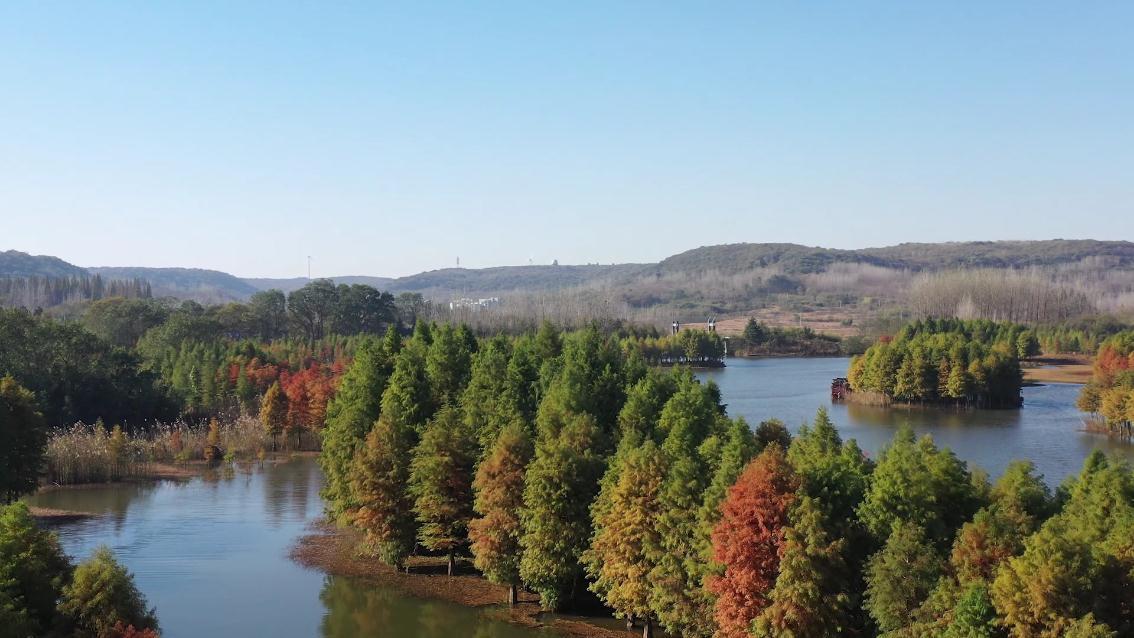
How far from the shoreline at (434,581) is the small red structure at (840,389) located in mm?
72238

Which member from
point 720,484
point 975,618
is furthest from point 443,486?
point 975,618

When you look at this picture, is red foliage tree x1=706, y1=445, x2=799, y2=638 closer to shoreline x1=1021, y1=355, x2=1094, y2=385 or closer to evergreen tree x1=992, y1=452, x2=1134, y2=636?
evergreen tree x1=992, y1=452, x2=1134, y2=636

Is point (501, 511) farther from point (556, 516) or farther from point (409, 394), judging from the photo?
point (409, 394)

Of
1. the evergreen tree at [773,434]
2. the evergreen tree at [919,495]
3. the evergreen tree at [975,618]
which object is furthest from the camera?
the evergreen tree at [773,434]

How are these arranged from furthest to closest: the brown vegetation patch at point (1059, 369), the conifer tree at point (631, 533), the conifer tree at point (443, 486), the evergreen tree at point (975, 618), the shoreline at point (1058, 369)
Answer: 1. the brown vegetation patch at point (1059, 369)
2. the shoreline at point (1058, 369)
3. the conifer tree at point (443, 486)
4. the conifer tree at point (631, 533)
5. the evergreen tree at point (975, 618)

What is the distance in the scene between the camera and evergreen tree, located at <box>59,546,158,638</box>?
2572 centimetres

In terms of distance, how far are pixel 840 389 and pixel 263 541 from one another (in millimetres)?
77466

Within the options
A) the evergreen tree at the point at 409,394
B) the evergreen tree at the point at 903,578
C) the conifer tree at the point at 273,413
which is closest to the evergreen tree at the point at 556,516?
the evergreen tree at the point at 409,394

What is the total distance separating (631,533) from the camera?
1326 inches

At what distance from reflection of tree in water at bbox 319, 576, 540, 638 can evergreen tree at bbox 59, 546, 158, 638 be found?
10.8 metres

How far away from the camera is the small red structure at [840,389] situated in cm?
11231

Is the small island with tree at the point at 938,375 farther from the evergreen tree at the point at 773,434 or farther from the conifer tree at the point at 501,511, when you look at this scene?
the conifer tree at the point at 501,511

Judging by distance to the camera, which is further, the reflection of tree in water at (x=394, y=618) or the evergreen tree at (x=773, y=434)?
the evergreen tree at (x=773, y=434)

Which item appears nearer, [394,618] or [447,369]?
[394,618]
